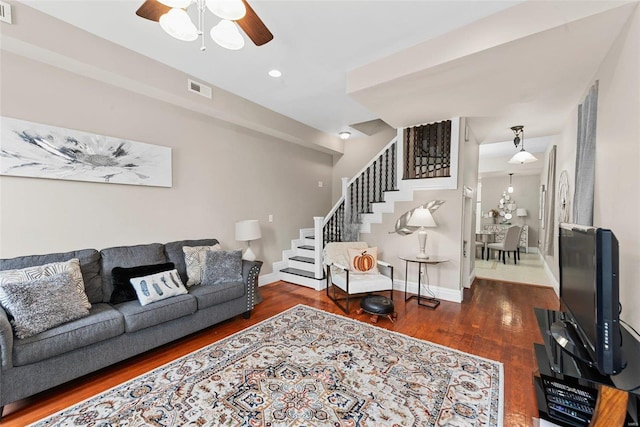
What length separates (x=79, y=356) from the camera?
6.89ft

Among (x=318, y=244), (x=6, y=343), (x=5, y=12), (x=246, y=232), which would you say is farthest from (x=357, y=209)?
(x=5, y=12)

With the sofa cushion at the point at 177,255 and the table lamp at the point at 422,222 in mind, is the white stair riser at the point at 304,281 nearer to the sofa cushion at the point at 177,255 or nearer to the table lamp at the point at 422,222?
the table lamp at the point at 422,222

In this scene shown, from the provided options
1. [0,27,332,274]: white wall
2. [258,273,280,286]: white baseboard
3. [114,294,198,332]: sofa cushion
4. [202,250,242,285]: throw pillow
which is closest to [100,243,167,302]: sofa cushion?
[0,27,332,274]: white wall

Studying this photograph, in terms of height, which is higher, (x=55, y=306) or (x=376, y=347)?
(x=55, y=306)

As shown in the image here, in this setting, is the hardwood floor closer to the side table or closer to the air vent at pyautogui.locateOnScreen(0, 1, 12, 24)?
the side table

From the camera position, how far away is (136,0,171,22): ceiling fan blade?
1.64 m

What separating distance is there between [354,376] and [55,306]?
2.42 metres

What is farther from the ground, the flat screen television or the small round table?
the flat screen television

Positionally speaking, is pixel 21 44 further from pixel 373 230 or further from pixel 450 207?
pixel 450 207

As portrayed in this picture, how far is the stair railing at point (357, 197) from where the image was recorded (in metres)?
A: 4.76

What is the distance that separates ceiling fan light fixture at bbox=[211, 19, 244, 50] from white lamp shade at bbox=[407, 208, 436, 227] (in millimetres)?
3153

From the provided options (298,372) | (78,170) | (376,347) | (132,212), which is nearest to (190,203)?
Answer: (132,212)

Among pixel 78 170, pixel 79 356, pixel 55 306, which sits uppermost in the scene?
pixel 78 170

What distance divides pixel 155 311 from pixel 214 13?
243cm
